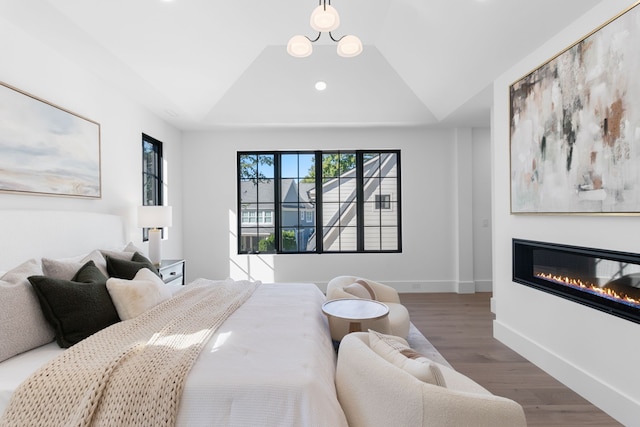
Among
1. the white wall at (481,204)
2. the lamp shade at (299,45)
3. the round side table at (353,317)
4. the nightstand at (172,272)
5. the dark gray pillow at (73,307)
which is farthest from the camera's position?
the white wall at (481,204)

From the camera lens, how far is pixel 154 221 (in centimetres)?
349

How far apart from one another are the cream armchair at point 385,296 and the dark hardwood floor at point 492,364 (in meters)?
0.44

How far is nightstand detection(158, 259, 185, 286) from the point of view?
334cm

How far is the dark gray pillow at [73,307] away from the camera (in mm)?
1744

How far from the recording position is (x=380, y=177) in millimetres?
5266

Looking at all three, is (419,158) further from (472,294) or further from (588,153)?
(588,153)

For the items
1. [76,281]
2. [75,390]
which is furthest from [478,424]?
[76,281]

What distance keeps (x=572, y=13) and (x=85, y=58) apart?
3.71 m

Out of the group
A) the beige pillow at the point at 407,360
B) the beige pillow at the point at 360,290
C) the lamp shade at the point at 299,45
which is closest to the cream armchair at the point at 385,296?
the beige pillow at the point at 360,290

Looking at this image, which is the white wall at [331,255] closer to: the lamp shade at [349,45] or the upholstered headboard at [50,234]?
the upholstered headboard at [50,234]

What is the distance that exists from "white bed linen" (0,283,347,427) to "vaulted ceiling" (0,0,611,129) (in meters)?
2.32

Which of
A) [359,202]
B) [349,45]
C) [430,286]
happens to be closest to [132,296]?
[349,45]

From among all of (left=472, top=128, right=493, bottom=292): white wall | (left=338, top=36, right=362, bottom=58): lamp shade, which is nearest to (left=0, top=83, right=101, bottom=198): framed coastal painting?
(left=338, top=36, right=362, bottom=58): lamp shade

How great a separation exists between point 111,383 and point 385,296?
Answer: 8.37 feet
